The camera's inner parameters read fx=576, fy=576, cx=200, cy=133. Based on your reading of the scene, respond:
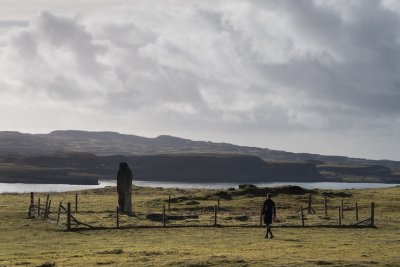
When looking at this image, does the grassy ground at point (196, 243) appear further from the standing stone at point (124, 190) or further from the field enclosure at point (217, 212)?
the standing stone at point (124, 190)

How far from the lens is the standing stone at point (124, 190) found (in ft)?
190

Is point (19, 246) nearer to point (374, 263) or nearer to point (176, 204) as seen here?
point (374, 263)

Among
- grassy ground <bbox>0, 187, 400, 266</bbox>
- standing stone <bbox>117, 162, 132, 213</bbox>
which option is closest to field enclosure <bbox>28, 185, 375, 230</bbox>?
grassy ground <bbox>0, 187, 400, 266</bbox>

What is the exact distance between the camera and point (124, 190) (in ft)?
191

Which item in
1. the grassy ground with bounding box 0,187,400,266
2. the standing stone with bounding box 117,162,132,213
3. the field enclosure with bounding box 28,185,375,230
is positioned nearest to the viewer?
the grassy ground with bounding box 0,187,400,266

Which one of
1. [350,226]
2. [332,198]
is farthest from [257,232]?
[332,198]

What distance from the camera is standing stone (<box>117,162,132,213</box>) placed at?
57.8 m

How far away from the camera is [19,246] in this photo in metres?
33.5

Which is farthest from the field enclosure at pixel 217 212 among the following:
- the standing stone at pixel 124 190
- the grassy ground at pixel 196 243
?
the standing stone at pixel 124 190

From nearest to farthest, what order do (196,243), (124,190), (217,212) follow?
(196,243) → (124,190) → (217,212)

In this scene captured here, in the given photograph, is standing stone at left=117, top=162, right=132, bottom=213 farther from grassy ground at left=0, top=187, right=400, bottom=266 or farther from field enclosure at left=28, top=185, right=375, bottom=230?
grassy ground at left=0, top=187, right=400, bottom=266

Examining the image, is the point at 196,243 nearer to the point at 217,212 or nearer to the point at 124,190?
the point at 124,190

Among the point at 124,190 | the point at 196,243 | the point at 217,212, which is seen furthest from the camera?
the point at 217,212

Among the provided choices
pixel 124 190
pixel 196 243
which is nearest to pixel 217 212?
pixel 124 190
